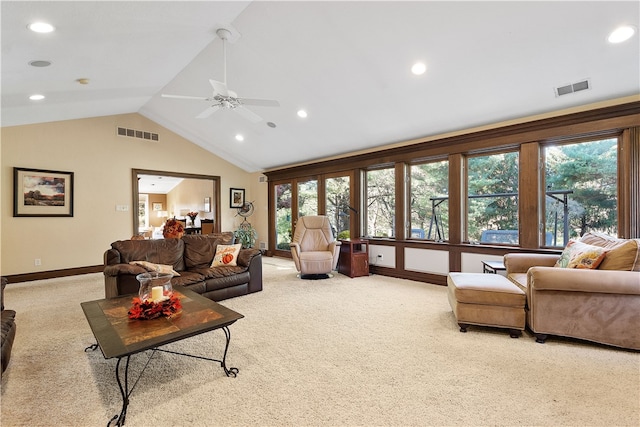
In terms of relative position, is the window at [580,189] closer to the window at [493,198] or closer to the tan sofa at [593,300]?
the window at [493,198]

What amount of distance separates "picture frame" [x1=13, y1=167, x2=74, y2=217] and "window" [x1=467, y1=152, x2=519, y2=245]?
717 cm

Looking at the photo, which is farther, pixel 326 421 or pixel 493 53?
pixel 493 53

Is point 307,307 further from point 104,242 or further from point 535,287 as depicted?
point 104,242

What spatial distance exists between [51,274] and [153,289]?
4762 millimetres

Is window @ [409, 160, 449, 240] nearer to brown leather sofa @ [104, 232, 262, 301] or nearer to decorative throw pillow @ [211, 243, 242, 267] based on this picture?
brown leather sofa @ [104, 232, 262, 301]

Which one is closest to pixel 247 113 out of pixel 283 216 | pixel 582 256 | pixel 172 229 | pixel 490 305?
pixel 172 229

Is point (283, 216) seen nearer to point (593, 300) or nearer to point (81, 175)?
point (81, 175)

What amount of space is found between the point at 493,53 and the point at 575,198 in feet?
7.13

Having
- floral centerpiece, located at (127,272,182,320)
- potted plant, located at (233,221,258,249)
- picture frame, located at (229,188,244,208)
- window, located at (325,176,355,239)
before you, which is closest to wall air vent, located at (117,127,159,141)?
picture frame, located at (229,188,244,208)

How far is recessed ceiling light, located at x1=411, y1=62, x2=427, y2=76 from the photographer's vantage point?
11.2ft

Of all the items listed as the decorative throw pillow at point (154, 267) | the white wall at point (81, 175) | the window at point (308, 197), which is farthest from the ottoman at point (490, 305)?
the white wall at point (81, 175)

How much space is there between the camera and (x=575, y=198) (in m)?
3.75

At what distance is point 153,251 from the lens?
3.92 meters

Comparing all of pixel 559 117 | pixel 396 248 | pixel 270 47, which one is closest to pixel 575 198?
pixel 559 117
